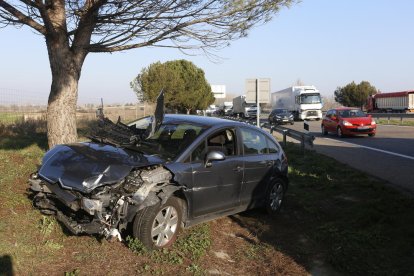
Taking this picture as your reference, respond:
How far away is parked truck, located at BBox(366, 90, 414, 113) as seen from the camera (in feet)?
164

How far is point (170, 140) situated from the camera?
617 centimetres

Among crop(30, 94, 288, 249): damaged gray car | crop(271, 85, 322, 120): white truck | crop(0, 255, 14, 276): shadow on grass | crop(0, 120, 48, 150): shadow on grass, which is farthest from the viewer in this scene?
crop(271, 85, 322, 120): white truck

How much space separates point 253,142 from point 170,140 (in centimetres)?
146

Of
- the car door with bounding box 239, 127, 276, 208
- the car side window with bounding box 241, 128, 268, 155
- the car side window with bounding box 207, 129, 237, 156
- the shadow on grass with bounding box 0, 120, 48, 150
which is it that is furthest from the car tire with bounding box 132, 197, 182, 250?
the shadow on grass with bounding box 0, 120, 48, 150

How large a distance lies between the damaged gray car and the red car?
54.4 feet

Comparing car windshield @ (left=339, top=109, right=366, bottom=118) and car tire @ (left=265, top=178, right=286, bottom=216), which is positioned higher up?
car windshield @ (left=339, top=109, right=366, bottom=118)

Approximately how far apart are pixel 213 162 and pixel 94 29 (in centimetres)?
399

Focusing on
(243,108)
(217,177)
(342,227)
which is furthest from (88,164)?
(243,108)

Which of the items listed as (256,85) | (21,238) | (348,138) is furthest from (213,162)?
(348,138)

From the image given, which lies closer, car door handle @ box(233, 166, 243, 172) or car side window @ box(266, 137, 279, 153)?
car door handle @ box(233, 166, 243, 172)

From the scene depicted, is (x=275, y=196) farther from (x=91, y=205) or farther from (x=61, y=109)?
(x=61, y=109)

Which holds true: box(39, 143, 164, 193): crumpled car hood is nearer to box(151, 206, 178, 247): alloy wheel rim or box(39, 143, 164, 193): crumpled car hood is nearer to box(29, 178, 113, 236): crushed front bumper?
box(29, 178, 113, 236): crushed front bumper

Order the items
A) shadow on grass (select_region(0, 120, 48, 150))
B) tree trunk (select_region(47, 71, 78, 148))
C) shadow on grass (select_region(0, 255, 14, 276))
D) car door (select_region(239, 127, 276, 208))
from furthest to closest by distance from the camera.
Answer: shadow on grass (select_region(0, 120, 48, 150)) → tree trunk (select_region(47, 71, 78, 148)) → car door (select_region(239, 127, 276, 208)) → shadow on grass (select_region(0, 255, 14, 276))

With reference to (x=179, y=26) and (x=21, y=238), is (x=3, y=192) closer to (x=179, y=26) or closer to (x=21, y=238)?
(x=21, y=238)
